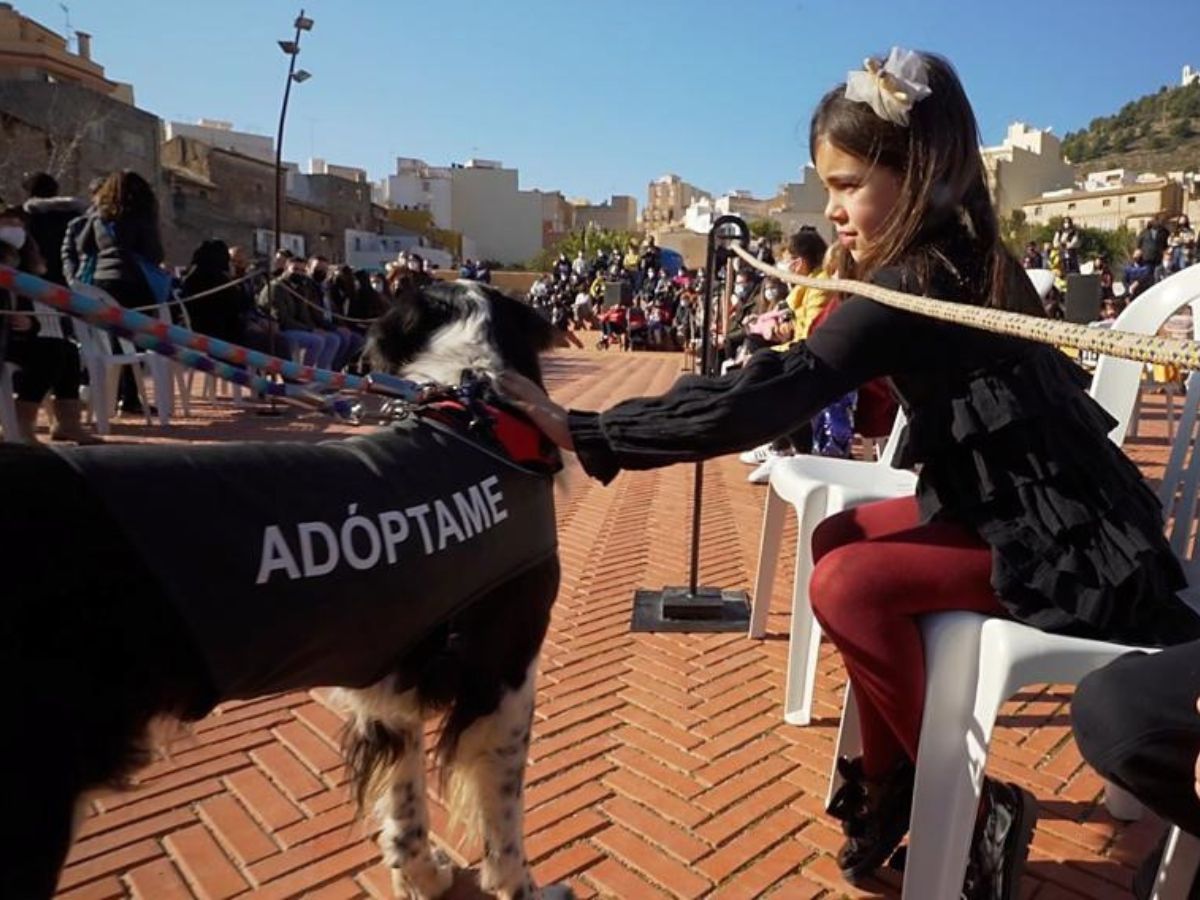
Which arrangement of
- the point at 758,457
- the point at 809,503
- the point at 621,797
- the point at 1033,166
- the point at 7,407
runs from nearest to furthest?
1. the point at 621,797
2. the point at 809,503
3. the point at 7,407
4. the point at 758,457
5. the point at 1033,166

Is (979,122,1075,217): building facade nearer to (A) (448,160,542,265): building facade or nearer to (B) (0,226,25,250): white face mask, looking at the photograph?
(A) (448,160,542,265): building facade

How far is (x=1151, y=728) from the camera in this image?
3.68 ft

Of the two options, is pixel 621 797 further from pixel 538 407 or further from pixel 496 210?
pixel 496 210

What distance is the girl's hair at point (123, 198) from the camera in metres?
6.14

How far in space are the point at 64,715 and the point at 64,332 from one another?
5.88m

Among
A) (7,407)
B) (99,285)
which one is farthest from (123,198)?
(7,407)

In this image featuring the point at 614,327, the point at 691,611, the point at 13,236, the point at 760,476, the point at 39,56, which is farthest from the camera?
the point at 39,56

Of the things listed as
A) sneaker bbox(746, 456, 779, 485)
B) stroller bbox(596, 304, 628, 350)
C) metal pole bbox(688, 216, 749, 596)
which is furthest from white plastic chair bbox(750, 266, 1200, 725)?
stroller bbox(596, 304, 628, 350)

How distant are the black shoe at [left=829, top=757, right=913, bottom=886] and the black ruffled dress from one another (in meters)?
0.59

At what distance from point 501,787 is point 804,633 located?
3.75ft

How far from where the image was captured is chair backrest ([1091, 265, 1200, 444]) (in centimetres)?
223

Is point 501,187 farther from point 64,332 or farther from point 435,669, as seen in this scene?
point 435,669

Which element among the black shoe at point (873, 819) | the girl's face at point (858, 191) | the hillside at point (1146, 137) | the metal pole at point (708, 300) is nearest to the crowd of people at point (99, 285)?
the metal pole at point (708, 300)

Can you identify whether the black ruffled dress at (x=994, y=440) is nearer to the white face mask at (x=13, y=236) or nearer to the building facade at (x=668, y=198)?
the white face mask at (x=13, y=236)
